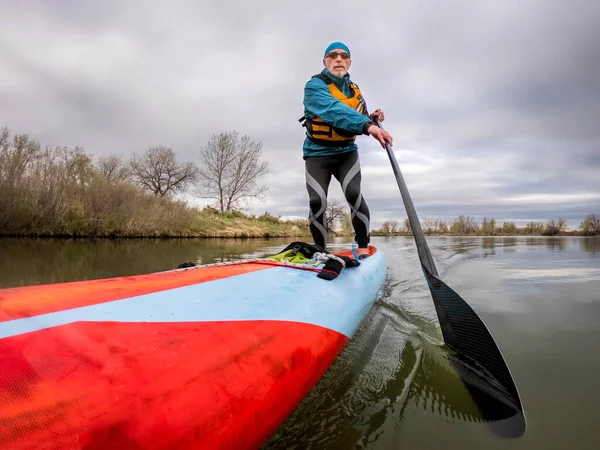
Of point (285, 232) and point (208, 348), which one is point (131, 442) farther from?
point (285, 232)

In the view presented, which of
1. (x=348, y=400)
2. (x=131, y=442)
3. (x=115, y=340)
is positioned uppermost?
(x=115, y=340)

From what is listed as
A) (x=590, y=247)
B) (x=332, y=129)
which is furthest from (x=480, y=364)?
(x=590, y=247)

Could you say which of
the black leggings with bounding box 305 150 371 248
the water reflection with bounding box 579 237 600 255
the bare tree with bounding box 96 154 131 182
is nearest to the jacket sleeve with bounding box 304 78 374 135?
the black leggings with bounding box 305 150 371 248

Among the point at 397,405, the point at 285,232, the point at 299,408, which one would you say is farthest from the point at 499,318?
the point at 285,232

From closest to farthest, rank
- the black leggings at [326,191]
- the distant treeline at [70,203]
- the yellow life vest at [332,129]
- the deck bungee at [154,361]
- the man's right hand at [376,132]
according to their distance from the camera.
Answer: the deck bungee at [154,361], the man's right hand at [376,132], the yellow life vest at [332,129], the black leggings at [326,191], the distant treeline at [70,203]

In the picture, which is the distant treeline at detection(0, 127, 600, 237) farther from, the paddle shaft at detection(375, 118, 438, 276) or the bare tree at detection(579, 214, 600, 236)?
the bare tree at detection(579, 214, 600, 236)

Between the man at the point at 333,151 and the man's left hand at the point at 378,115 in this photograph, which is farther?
the man's left hand at the point at 378,115

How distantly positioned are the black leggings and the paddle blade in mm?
1118

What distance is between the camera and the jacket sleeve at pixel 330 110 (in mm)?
2125

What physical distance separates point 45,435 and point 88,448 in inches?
2.5

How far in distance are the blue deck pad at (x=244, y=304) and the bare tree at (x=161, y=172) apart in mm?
24874

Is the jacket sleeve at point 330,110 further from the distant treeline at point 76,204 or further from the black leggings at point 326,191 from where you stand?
the distant treeline at point 76,204

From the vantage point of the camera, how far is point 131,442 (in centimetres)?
53

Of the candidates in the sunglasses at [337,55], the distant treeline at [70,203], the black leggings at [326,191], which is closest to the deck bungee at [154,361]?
the black leggings at [326,191]
